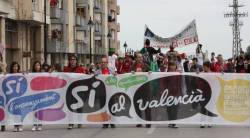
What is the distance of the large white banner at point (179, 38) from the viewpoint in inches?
1038

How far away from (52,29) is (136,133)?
54135 mm

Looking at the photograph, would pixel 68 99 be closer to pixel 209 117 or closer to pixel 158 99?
pixel 158 99

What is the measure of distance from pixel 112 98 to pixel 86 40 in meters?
67.2

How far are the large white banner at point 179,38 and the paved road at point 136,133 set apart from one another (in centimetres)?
979

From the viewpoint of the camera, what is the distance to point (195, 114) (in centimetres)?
1708

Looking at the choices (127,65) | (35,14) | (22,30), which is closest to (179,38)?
(127,65)

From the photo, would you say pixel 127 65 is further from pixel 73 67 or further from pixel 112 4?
pixel 112 4

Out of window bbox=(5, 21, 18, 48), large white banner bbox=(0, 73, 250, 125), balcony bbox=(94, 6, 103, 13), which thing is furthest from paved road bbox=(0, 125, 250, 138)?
balcony bbox=(94, 6, 103, 13)

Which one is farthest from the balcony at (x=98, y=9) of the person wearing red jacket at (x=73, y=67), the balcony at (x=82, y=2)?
the person wearing red jacket at (x=73, y=67)

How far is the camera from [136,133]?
15.3 meters

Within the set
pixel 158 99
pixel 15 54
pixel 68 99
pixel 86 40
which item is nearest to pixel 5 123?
pixel 68 99

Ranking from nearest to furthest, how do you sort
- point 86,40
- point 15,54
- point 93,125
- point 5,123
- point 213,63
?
point 5,123
point 93,125
point 213,63
point 15,54
point 86,40

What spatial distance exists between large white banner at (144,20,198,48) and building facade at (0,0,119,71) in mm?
20878

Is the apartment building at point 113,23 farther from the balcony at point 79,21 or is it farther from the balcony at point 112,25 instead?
the balcony at point 79,21
